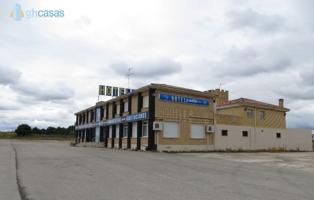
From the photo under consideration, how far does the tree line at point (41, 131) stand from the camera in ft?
326

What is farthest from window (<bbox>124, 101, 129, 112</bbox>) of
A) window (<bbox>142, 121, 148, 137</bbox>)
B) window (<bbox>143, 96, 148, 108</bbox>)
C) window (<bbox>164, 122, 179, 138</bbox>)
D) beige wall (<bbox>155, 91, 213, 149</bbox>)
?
window (<bbox>164, 122, 179, 138</bbox>)

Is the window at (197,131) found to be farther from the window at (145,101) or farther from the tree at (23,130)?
the tree at (23,130)

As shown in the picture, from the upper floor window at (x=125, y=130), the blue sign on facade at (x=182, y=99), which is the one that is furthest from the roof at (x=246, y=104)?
the upper floor window at (x=125, y=130)

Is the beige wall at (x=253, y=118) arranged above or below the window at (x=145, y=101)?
below

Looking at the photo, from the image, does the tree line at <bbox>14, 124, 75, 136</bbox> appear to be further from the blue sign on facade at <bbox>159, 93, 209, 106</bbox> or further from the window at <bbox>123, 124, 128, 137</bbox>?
the blue sign on facade at <bbox>159, 93, 209, 106</bbox>

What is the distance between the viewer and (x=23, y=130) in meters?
99.4

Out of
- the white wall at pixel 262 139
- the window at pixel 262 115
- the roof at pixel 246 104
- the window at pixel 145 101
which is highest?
the roof at pixel 246 104

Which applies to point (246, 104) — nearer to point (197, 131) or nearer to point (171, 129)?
point (197, 131)

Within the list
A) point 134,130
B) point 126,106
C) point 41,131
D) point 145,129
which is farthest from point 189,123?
point 41,131

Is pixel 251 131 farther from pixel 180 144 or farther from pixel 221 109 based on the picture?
pixel 180 144

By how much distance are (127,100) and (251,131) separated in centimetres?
1425

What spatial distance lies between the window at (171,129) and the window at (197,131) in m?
1.97

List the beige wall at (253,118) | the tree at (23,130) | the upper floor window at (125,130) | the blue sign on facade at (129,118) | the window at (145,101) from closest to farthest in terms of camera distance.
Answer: the blue sign on facade at (129,118) < the window at (145,101) < the beige wall at (253,118) < the upper floor window at (125,130) < the tree at (23,130)

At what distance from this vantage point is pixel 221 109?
140 feet
